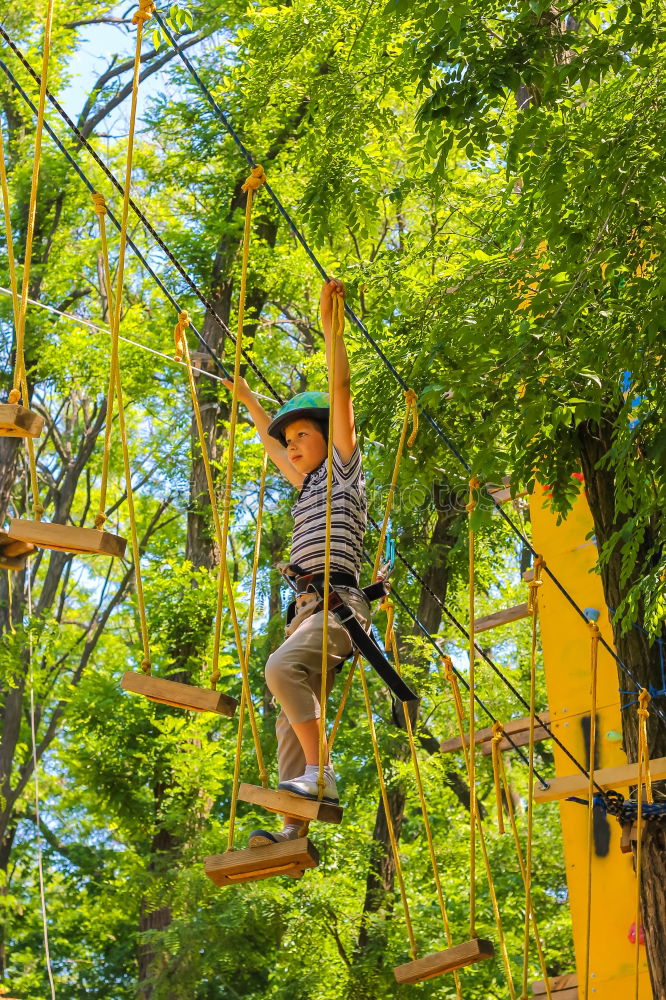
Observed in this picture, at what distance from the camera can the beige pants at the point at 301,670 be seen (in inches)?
165

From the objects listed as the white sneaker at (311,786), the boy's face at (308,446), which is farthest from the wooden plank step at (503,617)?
the white sneaker at (311,786)

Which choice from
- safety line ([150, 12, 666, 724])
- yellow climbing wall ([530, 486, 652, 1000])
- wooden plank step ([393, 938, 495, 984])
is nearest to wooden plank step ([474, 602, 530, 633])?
yellow climbing wall ([530, 486, 652, 1000])

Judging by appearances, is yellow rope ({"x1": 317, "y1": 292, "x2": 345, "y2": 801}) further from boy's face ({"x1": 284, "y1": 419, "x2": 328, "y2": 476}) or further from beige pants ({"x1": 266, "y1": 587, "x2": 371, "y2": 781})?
boy's face ({"x1": 284, "y1": 419, "x2": 328, "y2": 476})

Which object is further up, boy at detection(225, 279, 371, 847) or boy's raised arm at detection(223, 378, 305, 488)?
boy's raised arm at detection(223, 378, 305, 488)

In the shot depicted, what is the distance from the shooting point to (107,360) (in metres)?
13.6

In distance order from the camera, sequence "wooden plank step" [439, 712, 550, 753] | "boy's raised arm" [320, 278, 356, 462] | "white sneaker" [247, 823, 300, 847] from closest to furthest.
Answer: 1. "white sneaker" [247, 823, 300, 847]
2. "boy's raised arm" [320, 278, 356, 462]
3. "wooden plank step" [439, 712, 550, 753]

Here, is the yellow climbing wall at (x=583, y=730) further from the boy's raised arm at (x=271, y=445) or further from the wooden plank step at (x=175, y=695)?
the wooden plank step at (x=175, y=695)

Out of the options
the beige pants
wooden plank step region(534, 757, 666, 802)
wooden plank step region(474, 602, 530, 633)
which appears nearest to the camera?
the beige pants

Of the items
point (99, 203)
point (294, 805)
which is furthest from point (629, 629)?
point (99, 203)

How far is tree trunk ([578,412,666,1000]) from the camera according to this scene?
601cm

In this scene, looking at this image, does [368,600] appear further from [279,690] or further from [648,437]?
[648,437]

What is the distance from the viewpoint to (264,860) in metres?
3.91

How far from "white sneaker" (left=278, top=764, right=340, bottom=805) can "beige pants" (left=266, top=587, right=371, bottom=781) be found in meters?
0.19

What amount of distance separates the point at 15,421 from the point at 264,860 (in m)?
1.54
